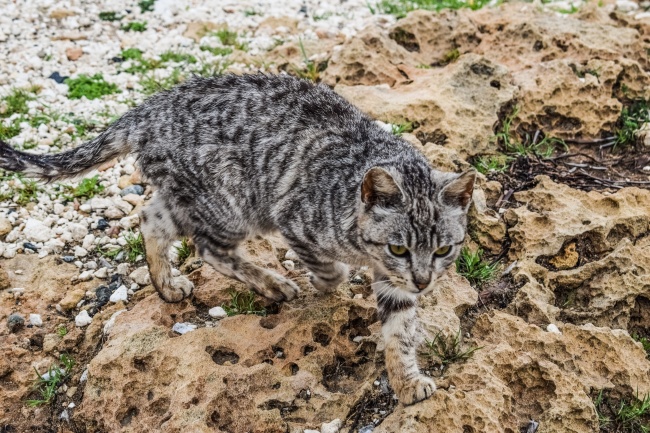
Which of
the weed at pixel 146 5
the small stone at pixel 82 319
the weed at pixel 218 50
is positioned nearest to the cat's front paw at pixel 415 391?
the small stone at pixel 82 319

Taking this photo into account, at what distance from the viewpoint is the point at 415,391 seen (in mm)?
3871

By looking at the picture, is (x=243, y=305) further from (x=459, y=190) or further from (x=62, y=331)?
(x=459, y=190)

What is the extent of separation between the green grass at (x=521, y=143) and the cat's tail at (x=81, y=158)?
3.34 meters

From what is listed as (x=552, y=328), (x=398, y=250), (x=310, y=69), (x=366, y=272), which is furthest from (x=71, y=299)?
(x=310, y=69)

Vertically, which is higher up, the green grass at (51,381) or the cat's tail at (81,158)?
the cat's tail at (81,158)

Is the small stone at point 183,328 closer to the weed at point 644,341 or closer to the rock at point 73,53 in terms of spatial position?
the weed at point 644,341

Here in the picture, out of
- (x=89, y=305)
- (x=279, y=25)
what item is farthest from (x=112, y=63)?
(x=89, y=305)

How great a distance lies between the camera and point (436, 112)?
620cm

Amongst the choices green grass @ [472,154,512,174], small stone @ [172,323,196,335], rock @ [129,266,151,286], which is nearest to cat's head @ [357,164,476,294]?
small stone @ [172,323,196,335]

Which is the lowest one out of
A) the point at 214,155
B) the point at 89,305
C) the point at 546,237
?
the point at 89,305

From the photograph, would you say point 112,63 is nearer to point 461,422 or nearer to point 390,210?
point 390,210

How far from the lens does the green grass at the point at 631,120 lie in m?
6.39

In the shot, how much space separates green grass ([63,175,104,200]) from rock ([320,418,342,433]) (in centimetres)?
333

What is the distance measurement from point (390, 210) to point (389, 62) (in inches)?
139
